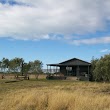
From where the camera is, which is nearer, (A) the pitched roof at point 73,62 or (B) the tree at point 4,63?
(A) the pitched roof at point 73,62

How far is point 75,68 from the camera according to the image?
70062 millimetres

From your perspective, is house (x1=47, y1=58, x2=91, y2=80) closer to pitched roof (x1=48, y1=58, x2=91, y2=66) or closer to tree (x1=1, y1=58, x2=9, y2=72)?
pitched roof (x1=48, y1=58, x2=91, y2=66)

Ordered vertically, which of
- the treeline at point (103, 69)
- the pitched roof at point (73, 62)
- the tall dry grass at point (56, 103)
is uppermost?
the pitched roof at point (73, 62)

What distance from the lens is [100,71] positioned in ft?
185

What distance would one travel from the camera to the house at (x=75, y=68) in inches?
2584

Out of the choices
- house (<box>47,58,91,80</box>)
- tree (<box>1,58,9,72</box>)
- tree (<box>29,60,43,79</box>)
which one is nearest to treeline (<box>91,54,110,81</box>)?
house (<box>47,58,91,80</box>)

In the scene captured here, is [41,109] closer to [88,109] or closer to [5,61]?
[88,109]

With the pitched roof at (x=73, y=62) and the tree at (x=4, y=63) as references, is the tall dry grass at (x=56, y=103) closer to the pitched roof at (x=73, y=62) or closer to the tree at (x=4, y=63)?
the pitched roof at (x=73, y=62)

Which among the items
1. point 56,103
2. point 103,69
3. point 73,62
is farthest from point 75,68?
point 56,103

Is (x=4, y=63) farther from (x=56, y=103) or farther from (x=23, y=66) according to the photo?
(x=56, y=103)

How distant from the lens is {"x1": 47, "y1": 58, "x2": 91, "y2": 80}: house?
65.6 metres

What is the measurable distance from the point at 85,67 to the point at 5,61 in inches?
1133

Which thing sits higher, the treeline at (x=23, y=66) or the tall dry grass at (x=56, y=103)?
the treeline at (x=23, y=66)

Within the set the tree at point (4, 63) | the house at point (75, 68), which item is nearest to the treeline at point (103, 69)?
the house at point (75, 68)
